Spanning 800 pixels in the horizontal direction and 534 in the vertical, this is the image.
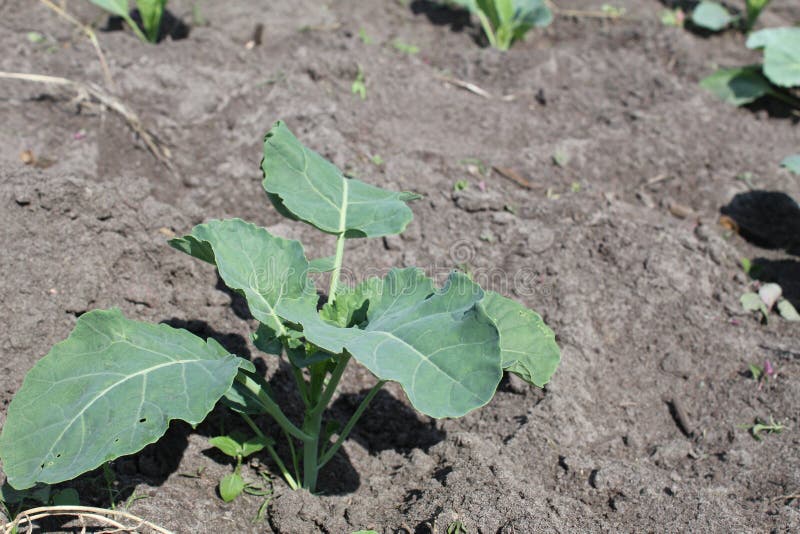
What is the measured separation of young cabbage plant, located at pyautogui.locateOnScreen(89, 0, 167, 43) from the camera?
3967mm

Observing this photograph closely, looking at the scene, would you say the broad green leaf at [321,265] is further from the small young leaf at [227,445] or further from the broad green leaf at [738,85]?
the broad green leaf at [738,85]

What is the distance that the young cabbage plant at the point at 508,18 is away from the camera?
4543mm

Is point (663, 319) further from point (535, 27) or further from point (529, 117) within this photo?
point (535, 27)

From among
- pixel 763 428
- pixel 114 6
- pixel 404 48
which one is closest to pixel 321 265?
pixel 763 428

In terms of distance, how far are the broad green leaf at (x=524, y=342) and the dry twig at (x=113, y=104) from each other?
→ 76.1 inches

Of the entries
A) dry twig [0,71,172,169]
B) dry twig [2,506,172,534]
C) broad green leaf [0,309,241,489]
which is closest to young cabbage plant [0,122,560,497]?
broad green leaf [0,309,241,489]

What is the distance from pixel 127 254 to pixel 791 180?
326 cm

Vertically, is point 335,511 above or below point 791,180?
below

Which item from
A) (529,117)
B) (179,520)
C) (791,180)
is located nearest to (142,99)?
(529,117)

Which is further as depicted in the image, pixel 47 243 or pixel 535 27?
pixel 535 27

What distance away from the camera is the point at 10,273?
2.45 meters

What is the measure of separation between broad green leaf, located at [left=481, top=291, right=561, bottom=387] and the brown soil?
0.37 m

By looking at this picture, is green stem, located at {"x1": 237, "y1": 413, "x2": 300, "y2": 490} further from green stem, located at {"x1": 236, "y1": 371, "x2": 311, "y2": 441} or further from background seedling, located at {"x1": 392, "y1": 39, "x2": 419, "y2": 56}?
background seedling, located at {"x1": 392, "y1": 39, "x2": 419, "y2": 56}

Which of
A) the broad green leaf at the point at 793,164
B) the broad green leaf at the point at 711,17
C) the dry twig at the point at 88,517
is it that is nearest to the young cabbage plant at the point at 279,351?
the dry twig at the point at 88,517
